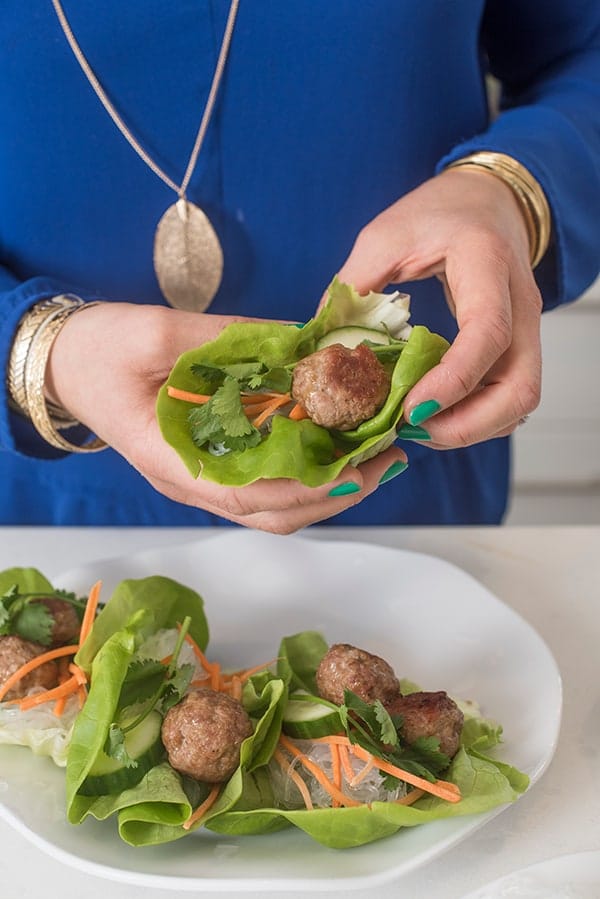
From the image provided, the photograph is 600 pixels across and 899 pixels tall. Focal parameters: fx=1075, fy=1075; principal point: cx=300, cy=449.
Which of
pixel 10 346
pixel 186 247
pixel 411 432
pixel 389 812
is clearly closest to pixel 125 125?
pixel 186 247

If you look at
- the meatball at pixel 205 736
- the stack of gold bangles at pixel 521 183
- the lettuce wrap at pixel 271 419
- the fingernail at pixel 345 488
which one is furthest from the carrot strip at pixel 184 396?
the stack of gold bangles at pixel 521 183

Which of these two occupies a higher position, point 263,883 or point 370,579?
point 263,883

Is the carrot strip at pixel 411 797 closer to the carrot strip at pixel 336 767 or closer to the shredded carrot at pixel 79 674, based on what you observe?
the carrot strip at pixel 336 767

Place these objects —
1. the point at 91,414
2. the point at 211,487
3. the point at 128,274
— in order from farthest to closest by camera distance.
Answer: the point at 128,274
the point at 91,414
the point at 211,487

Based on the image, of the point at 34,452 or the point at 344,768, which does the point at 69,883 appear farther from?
the point at 34,452

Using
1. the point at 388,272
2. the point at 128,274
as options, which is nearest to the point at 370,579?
the point at 388,272

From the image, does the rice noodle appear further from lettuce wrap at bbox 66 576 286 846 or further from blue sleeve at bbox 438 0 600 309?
blue sleeve at bbox 438 0 600 309

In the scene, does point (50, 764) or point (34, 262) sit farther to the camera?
point (34, 262)
